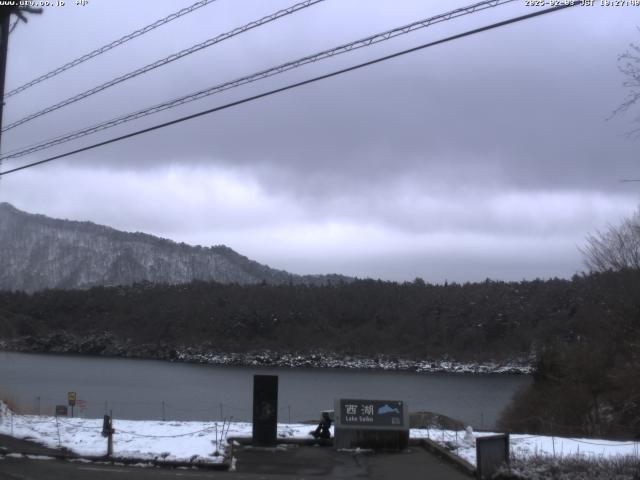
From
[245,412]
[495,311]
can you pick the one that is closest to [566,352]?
[245,412]

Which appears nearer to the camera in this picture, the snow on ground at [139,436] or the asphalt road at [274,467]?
the asphalt road at [274,467]

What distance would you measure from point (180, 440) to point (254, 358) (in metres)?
123

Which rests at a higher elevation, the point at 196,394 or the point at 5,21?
the point at 5,21

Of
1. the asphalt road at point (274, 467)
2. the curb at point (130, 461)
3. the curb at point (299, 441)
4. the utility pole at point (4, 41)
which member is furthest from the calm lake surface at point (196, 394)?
the utility pole at point (4, 41)

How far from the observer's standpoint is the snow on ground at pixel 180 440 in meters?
17.3

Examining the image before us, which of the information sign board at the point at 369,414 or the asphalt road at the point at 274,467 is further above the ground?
the information sign board at the point at 369,414

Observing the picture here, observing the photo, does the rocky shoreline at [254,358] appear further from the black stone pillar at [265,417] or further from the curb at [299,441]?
the black stone pillar at [265,417]

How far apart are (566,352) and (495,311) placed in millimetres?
93100

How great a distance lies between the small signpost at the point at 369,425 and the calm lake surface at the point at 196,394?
17361 mm

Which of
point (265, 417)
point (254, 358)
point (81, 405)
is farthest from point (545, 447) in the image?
point (254, 358)

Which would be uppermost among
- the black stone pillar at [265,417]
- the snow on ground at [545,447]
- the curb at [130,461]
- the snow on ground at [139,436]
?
the black stone pillar at [265,417]

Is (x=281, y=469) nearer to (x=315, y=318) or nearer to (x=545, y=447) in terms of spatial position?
(x=545, y=447)

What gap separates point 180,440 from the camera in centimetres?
1922

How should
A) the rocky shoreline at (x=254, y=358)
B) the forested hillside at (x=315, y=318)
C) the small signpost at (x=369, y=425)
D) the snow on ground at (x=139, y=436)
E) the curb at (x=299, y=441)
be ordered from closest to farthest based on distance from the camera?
the snow on ground at (x=139, y=436)
the small signpost at (x=369, y=425)
the curb at (x=299, y=441)
the rocky shoreline at (x=254, y=358)
the forested hillside at (x=315, y=318)
